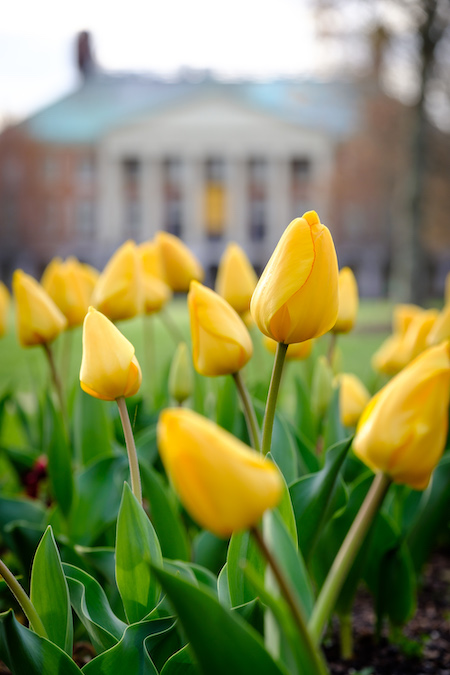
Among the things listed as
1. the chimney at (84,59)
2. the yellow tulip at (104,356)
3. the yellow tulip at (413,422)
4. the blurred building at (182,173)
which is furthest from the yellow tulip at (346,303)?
the chimney at (84,59)

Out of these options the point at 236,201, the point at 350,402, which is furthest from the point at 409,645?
the point at 236,201

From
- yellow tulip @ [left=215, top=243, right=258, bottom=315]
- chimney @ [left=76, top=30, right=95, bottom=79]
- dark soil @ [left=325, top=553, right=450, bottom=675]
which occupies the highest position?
chimney @ [left=76, top=30, right=95, bottom=79]

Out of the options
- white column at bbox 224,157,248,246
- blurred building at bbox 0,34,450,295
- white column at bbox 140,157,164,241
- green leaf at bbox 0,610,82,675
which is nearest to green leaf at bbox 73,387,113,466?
green leaf at bbox 0,610,82,675

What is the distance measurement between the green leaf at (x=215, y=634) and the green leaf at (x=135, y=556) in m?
0.17

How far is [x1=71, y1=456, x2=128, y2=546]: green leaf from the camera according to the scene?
1054mm

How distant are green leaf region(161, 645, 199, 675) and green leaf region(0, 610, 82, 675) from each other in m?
0.07

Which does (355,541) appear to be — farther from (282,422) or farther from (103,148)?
(103,148)

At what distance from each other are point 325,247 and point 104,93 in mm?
37081

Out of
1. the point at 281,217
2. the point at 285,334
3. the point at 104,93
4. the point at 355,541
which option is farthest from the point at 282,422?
the point at 104,93

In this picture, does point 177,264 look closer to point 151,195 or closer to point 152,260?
point 152,260

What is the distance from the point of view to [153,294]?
1.30m

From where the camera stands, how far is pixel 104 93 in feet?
115

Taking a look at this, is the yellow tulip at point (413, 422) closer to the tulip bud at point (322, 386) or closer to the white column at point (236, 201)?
the tulip bud at point (322, 386)

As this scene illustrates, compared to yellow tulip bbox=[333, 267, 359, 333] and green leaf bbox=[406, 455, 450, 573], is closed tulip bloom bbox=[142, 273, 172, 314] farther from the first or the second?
green leaf bbox=[406, 455, 450, 573]
